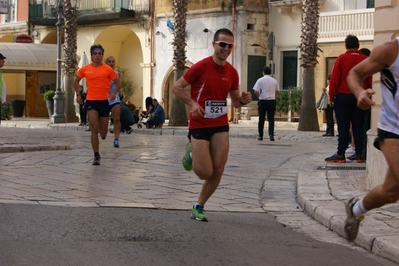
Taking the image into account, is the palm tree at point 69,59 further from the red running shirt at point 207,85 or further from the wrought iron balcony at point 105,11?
the red running shirt at point 207,85

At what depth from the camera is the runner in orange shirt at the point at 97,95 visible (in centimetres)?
1344

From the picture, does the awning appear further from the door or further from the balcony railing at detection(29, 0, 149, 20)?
the door

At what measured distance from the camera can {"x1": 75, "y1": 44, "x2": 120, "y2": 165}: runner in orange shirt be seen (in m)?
13.4

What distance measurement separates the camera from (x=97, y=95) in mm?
13641

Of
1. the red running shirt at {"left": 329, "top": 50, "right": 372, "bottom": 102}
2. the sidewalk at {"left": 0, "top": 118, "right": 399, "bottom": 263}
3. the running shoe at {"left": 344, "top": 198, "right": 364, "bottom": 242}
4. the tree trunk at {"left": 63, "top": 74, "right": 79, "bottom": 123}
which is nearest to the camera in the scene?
the running shoe at {"left": 344, "top": 198, "right": 364, "bottom": 242}

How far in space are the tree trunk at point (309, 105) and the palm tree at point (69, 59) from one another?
11367 mm

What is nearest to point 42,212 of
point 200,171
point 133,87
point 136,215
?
point 136,215

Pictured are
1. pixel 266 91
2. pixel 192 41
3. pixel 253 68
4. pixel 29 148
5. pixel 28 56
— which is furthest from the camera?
pixel 28 56

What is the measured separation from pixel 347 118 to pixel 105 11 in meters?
27.6

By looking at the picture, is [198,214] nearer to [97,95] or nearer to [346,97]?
[346,97]

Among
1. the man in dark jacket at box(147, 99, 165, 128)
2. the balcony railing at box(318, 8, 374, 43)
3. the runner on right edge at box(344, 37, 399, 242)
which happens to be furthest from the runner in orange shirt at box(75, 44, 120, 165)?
the balcony railing at box(318, 8, 374, 43)

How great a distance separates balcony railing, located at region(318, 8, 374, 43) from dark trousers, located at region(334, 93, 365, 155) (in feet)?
54.7

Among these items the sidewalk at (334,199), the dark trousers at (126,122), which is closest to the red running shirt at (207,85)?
the sidewalk at (334,199)

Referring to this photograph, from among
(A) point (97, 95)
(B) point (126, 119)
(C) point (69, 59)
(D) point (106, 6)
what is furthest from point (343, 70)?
(D) point (106, 6)
